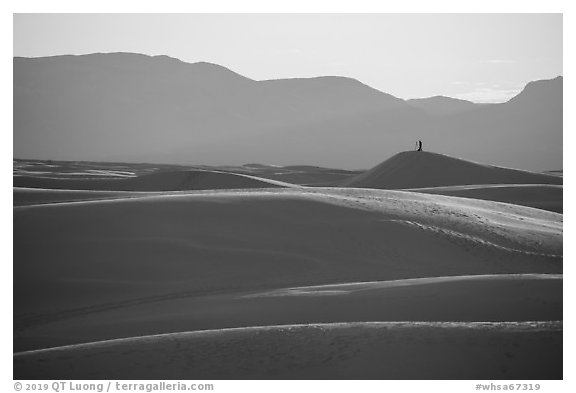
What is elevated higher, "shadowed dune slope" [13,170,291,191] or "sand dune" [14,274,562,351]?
"shadowed dune slope" [13,170,291,191]

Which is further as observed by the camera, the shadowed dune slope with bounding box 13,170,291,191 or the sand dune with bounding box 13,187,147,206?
the shadowed dune slope with bounding box 13,170,291,191

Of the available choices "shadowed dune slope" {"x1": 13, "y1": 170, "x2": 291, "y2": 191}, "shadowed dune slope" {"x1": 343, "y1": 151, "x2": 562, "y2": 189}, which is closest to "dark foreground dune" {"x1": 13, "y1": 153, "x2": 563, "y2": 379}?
"shadowed dune slope" {"x1": 13, "y1": 170, "x2": 291, "y2": 191}

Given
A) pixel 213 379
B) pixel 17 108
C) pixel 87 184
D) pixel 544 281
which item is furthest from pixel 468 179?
pixel 17 108

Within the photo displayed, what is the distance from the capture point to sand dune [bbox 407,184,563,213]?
24.4 m

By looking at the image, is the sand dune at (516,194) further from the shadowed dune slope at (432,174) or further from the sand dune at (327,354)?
the sand dune at (327,354)

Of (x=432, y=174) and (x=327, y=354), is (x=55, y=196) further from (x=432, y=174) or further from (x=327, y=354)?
(x=432, y=174)

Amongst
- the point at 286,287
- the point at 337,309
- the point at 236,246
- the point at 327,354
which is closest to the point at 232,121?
the point at 236,246

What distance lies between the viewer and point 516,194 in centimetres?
2561

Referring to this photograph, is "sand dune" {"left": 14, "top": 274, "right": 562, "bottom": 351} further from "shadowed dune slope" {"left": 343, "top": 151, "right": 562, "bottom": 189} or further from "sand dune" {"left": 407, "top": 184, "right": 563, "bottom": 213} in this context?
"shadowed dune slope" {"left": 343, "top": 151, "right": 562, "bottom": 189}

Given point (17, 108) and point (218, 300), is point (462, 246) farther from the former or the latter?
point (17, 108)

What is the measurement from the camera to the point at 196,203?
46.8ft

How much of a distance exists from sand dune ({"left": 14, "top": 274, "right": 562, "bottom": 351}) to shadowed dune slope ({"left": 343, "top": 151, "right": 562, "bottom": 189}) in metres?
24.8

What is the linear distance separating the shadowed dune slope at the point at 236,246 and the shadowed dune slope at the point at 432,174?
17.8 metres
